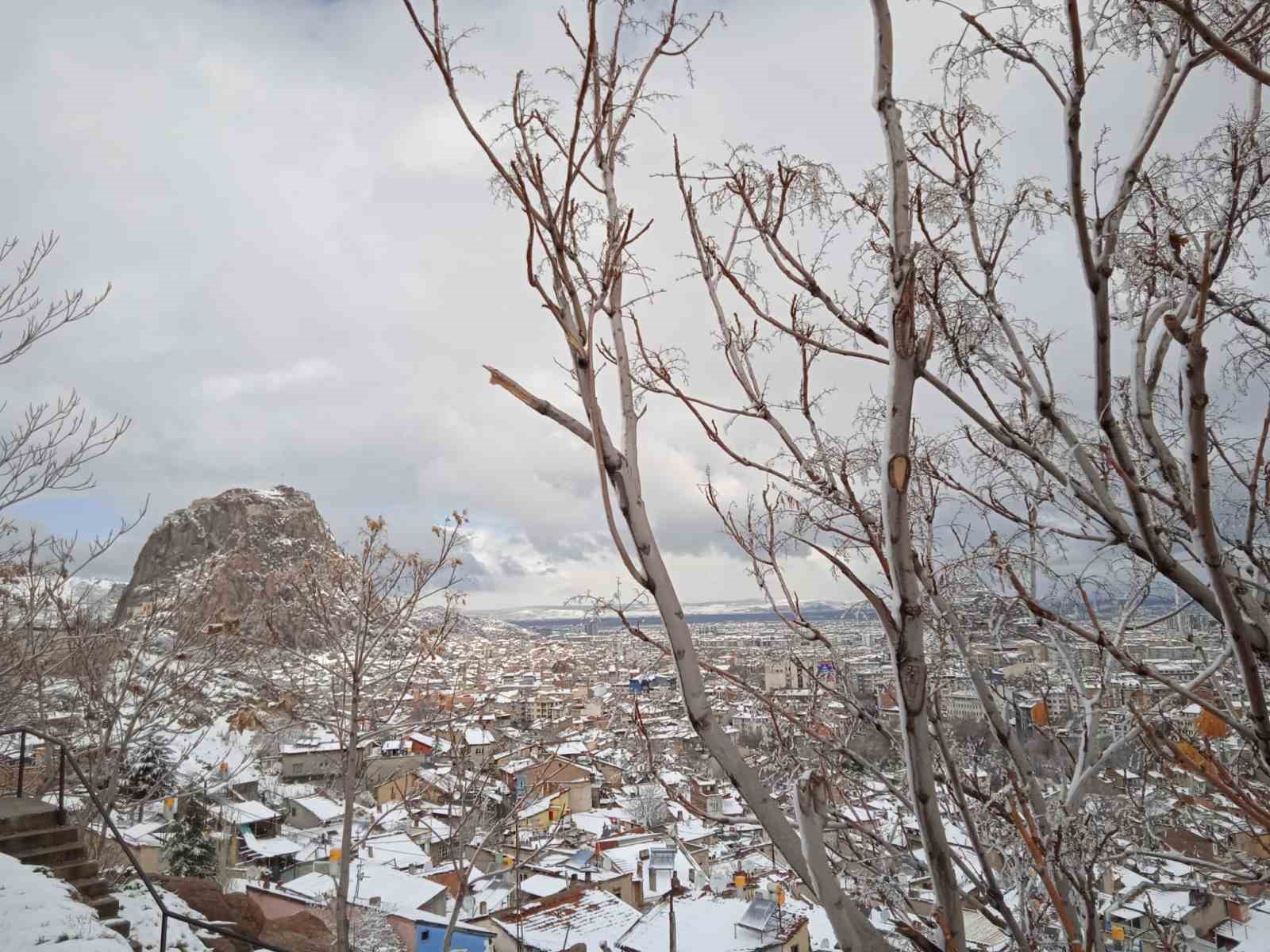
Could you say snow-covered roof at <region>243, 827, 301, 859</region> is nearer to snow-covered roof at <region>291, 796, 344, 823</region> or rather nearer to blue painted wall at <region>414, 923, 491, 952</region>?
snow-covered roof at <region>291, 796, 344, 823</region>

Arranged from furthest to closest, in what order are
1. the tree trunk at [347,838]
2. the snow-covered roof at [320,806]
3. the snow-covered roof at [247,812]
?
the snow-covered roof at [320,806]
the snow-covered roof at [247,812]
the tree trunk at [347,838]

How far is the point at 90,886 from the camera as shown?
7211 mm

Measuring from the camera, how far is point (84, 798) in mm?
11352

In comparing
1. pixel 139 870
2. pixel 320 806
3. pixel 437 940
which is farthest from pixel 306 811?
pixel 139 870

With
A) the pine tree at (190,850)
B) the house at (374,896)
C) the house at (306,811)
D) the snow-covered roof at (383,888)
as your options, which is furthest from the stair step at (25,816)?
the house at (306,811)

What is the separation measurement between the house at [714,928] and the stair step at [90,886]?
9624 millimetres

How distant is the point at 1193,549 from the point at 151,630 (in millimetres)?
12790

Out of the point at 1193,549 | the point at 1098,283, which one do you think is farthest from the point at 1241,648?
the point at 1098,283

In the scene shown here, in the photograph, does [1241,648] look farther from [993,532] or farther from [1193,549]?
[993,532]

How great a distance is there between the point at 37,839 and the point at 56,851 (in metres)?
0.24

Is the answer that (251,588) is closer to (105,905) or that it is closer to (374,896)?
(105,905)

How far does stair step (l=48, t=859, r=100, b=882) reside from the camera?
7.01 m

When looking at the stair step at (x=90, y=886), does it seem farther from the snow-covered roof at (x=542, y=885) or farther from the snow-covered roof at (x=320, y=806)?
the snow-covered roof at (x=320, y=806)

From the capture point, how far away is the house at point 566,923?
584 inches
